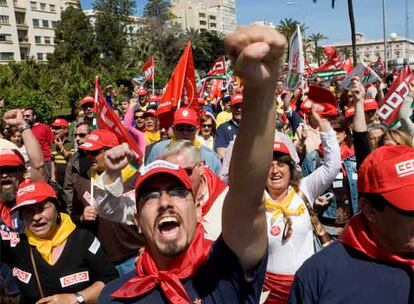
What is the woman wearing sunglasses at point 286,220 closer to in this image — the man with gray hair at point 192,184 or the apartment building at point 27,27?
the man with gray hair at point 192,184

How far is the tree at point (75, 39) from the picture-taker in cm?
5784

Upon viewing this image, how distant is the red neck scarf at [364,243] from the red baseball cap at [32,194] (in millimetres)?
1854

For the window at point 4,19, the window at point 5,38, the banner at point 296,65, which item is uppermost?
the window at point 4,19

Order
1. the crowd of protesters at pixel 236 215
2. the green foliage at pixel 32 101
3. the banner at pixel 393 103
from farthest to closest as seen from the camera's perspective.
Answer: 1. the green foliage at pixel 32 101
2. the banner at pixel 393 103
3. the crowd of protesters at pixel 236 215

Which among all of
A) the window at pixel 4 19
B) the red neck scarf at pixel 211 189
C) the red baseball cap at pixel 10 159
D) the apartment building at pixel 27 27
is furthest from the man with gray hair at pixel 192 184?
the window at pixel 4 19

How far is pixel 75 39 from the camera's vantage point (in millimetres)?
59219

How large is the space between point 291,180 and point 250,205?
1950 mm

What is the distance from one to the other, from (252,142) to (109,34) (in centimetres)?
6514

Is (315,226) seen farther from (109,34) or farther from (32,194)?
(109,34)

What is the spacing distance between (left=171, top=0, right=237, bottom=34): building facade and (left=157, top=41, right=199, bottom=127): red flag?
343 ft

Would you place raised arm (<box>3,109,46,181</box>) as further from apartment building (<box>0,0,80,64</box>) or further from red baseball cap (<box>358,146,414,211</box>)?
apartment building (<box>0,0,80,64</box>)

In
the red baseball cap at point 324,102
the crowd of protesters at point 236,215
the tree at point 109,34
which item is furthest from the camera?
the tree at point 109,34

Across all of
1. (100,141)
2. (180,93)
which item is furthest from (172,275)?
(180,93)

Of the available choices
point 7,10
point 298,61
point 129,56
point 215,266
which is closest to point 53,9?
point 7,10
